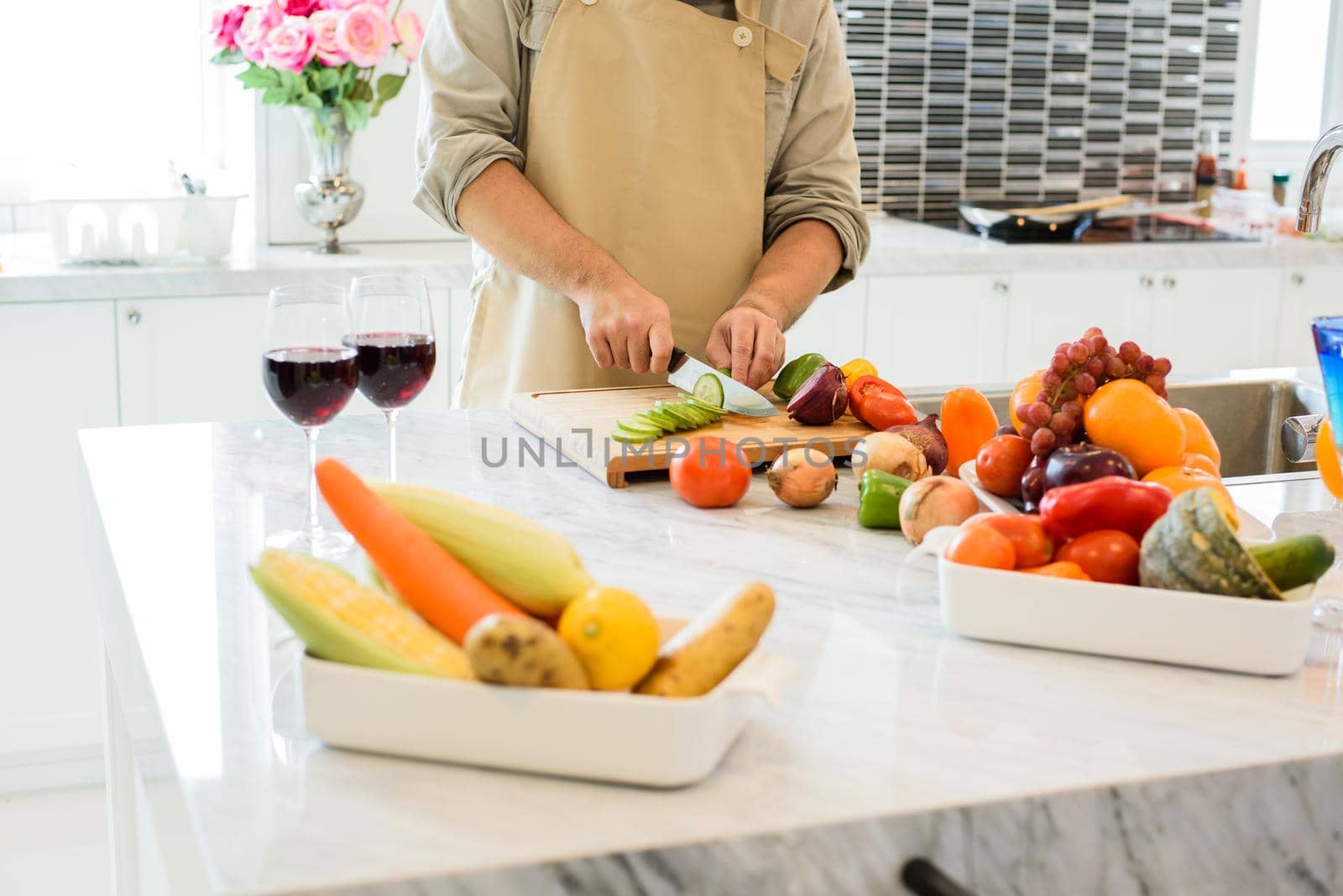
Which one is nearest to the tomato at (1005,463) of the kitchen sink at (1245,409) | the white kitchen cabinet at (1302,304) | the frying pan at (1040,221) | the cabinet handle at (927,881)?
the cabinet handle at (927,881)

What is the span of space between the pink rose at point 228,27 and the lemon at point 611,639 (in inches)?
88.0

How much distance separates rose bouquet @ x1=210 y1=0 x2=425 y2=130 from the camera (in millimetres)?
2643

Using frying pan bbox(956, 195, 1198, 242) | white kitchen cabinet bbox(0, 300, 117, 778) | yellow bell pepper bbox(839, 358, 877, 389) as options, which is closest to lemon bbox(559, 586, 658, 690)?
yellow bell pepper bbox(839, 358, 877, 389)

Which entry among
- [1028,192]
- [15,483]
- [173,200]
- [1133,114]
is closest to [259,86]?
[173,200]

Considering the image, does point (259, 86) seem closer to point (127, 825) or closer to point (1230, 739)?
point (127, 825)

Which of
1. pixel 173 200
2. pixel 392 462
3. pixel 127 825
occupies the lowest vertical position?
pixel 127 825

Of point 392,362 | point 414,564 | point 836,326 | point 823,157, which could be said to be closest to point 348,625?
point 414,564

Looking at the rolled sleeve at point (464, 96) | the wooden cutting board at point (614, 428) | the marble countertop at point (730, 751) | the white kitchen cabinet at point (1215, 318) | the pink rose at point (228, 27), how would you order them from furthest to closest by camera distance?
the white kitchen cabinet at point (1215, 318) < the pink rose at point (228, 27) < the rolled sleeve at point (464, 96) < the wooden cutting board at point (614, 428) < the marble countertop at point (730, 751)

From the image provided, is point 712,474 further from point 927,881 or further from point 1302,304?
point 1302,304

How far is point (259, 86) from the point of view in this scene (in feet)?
8.84

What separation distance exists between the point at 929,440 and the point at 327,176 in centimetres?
185

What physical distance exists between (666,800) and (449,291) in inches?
85.7

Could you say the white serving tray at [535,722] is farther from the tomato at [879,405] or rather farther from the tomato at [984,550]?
the tomato at [879,405]

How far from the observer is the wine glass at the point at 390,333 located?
1.21 m
